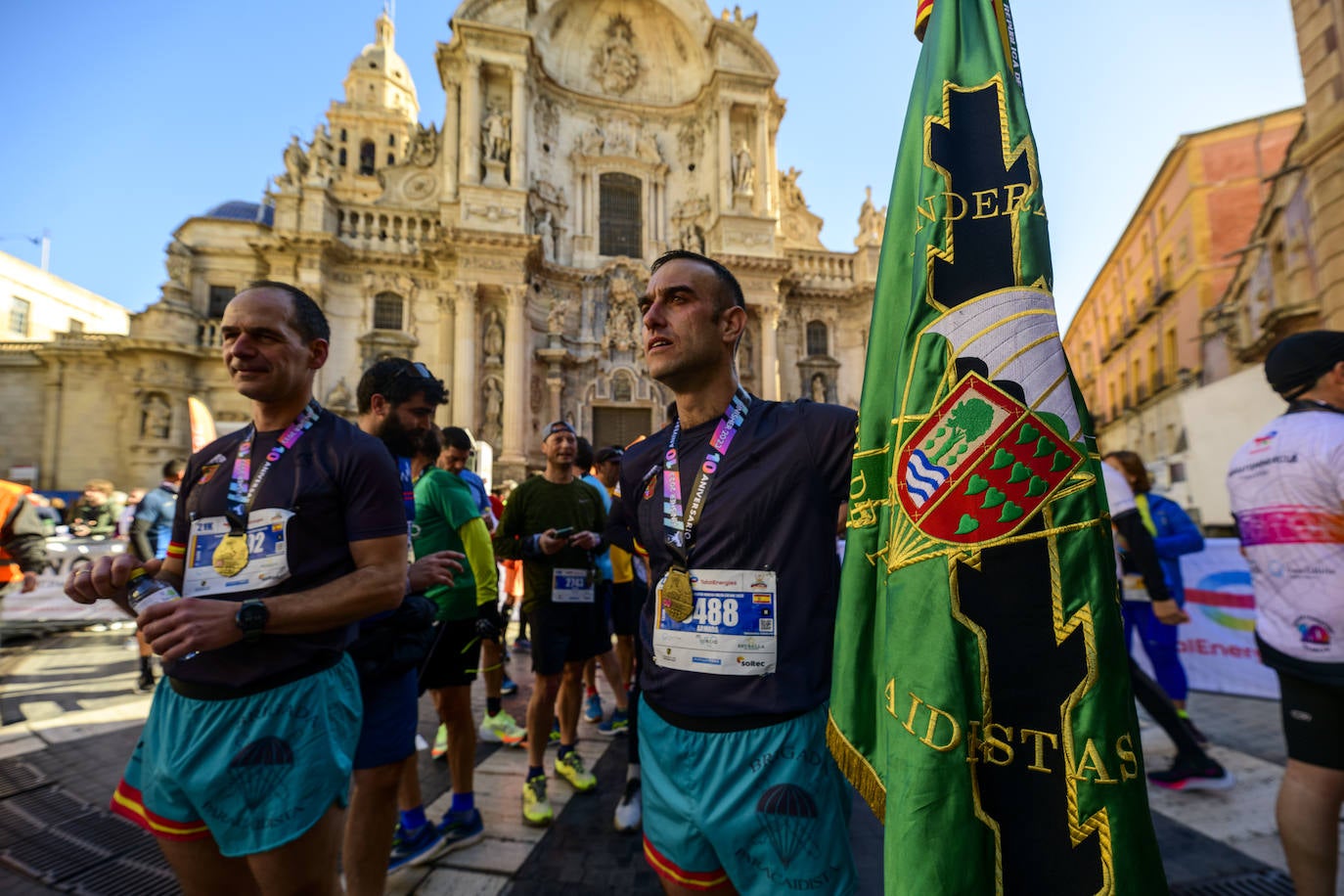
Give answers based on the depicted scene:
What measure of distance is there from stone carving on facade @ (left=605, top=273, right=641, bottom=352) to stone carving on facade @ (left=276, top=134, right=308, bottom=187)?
35.8ft

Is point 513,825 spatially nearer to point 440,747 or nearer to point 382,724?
point 440,747

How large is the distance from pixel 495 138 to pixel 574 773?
20139 millimetres

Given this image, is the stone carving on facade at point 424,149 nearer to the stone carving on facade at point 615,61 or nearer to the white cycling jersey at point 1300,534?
the stone carving on facade at point 615,61

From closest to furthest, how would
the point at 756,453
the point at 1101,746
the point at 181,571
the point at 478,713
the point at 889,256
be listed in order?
1. the point at 1101,746
2. the point at 889,256
3. the point at 756,453
4. the point at 181,571
5. the point at 478,713

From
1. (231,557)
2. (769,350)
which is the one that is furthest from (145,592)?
(769,350)

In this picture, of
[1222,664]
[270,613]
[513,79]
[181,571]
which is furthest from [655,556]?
[513,79]

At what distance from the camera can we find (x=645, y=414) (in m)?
20.0

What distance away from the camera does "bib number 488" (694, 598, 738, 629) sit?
5.19ft

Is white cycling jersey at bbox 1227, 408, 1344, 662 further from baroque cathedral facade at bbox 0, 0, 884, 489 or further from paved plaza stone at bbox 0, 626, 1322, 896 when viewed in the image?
baroque cathedral facade at bbox 0, 0, 884, 489

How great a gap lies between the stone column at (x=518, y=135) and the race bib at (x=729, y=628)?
65.2 ft

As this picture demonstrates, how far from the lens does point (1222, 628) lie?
548 centimetres

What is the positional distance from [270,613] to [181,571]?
2.38 feet

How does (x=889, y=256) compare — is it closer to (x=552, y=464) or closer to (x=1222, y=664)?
(x=552, y=464)

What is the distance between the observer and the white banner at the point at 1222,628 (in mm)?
5250
